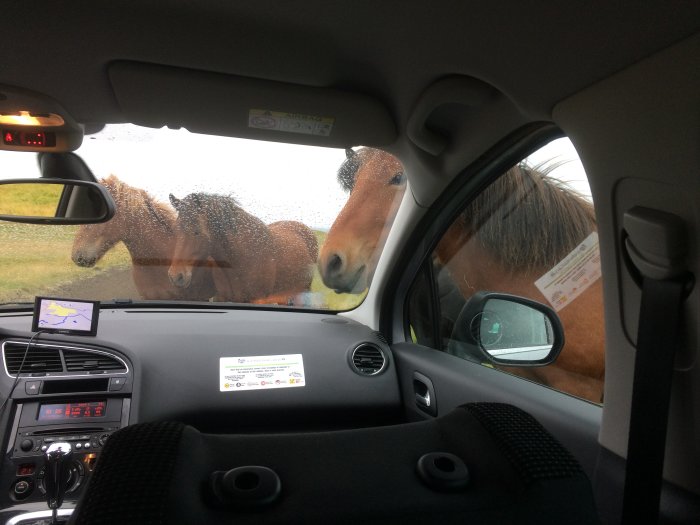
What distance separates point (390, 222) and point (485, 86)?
4.76 feet

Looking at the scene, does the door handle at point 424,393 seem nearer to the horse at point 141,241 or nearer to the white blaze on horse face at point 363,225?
the white blaze on horse face at point 363,225

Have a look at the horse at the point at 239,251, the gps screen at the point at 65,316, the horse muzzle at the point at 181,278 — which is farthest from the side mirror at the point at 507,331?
the gps screen at the point at 65,316

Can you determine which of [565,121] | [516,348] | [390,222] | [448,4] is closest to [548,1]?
[448,4]

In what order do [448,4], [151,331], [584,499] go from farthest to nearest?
[151,331] < [448,4] < [584,499]

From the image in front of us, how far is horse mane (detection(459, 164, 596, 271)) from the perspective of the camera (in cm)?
236

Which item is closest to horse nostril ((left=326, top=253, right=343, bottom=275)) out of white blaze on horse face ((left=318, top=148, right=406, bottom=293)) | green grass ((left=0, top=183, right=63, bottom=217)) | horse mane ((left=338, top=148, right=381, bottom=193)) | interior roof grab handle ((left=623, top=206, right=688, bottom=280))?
white blaze on horse face ((left=318, top=148, right=406, bottom=293))

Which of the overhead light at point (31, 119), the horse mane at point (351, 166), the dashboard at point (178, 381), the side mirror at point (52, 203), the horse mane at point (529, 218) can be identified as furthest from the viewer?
the horse mane at point (351, 166)

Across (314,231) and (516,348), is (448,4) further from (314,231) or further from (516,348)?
(314,231)

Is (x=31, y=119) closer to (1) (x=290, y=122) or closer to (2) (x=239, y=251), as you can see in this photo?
(1) (x=290, y=122)

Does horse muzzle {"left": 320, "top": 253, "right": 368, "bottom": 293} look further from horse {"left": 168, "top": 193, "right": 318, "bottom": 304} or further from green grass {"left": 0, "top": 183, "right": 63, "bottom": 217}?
green grass {"left": 0, "top": 183, "right": 63, "bottom": 217}

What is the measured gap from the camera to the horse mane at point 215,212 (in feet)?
12.4

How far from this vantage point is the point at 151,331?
10.9ft

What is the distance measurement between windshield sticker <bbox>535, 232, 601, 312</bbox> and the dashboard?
1361 mm

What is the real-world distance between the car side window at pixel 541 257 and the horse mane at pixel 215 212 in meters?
1.44
